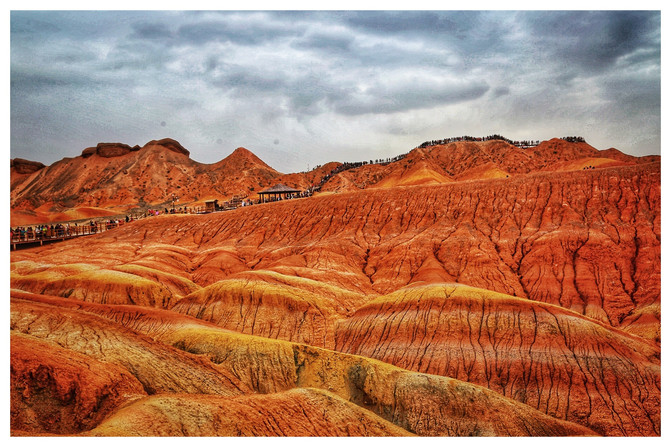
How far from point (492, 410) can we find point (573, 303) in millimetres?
19629

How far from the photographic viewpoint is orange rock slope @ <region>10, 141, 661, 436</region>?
18281 millimetres

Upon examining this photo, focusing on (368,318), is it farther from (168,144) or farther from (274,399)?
(168,144)

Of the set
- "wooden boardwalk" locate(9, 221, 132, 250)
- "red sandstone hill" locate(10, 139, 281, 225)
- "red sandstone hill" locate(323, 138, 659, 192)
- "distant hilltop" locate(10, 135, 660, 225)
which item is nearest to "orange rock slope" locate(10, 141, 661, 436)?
"wooden boardwalk" locate(9, 221, 132, 250)

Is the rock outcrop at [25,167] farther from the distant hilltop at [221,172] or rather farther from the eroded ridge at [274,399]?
the eroded ridge at [274,399]

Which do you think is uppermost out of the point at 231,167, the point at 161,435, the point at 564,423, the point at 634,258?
the point at 231,167

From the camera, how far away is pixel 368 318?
1289 inches

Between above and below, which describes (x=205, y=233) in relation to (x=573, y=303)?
above

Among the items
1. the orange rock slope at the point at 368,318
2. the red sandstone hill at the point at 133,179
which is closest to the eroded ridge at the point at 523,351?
the orange rock slope at the point at 368,318

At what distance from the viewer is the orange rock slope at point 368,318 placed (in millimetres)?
18281

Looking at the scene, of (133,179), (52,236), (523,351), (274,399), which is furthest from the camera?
(133,179)

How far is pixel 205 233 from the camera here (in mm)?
61781

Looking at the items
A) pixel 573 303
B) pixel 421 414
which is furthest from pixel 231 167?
pixel 421 414

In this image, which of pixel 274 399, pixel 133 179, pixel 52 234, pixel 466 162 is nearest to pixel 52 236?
pixel 52 234

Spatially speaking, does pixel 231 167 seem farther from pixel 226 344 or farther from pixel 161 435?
pixel 161 435
